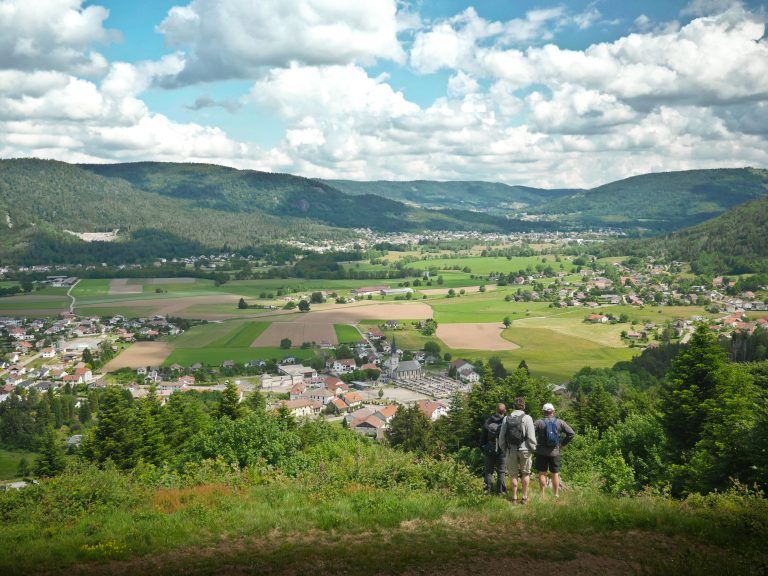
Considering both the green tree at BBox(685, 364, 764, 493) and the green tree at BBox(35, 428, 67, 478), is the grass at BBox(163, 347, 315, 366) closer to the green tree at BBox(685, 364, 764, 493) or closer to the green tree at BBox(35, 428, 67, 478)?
the green tree at BBox(35, 428, 67, 478)

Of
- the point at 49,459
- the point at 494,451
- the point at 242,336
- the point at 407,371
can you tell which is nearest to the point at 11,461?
the point at 49,459

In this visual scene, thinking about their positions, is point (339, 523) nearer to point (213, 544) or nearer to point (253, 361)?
point (213, 544)

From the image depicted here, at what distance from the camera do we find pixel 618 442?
72.2ft

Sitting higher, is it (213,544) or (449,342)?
(213,544)

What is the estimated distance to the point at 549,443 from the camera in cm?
1158

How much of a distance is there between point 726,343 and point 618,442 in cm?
4679

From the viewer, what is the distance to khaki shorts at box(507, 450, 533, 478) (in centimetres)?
1116

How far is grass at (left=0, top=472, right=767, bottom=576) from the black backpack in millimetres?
1183

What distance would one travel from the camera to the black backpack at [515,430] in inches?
439

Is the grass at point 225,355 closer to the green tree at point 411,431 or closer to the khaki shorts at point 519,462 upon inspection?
the green tree at point 411,431

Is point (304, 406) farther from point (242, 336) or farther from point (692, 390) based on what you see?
point (692, 390)

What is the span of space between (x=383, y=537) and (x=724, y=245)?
156 m

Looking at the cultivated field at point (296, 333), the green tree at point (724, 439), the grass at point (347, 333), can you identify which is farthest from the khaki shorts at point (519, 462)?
the grass at point (347, 333)

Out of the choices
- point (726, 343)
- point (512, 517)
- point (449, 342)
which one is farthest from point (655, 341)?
point (512, 517)
